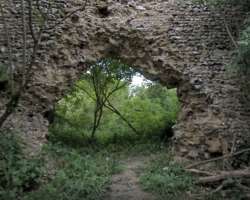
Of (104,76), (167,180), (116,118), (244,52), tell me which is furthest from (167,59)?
(116,118)

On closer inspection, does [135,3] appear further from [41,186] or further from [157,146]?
[41,186]

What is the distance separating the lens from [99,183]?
22.7 feet

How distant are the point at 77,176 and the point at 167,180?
5.20 ft

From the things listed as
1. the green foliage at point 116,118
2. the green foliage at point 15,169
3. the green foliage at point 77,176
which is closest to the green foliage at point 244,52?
the green foliage at point 77,176

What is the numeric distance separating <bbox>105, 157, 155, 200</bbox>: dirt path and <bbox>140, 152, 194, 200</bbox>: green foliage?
16cm

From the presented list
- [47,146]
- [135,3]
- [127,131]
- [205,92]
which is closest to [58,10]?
[135,3]

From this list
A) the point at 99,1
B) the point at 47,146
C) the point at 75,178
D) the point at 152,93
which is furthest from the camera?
the point at 152,93

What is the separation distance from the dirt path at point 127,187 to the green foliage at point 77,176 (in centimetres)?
15

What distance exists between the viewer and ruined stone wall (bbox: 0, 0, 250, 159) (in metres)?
7.91

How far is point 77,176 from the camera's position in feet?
23.1

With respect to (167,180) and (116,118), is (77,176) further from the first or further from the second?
(116,118)

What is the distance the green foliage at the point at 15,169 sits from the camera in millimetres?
6133

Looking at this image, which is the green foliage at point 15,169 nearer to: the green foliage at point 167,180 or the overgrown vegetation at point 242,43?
the green foliage at point 167,180

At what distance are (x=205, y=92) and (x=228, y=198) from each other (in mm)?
2351
